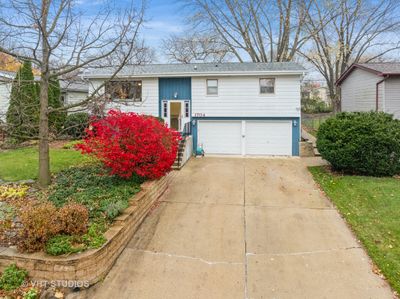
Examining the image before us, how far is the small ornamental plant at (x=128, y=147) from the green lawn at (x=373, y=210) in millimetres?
4908

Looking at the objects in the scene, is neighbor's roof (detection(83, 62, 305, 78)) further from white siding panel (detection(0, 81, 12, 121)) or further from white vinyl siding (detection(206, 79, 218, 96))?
white siding panel (detection(0, 81, 12, 121))

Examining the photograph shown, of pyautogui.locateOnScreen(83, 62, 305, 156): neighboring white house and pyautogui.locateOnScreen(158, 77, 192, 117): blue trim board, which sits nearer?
pyautogui.locateOnScreen(83, 62, 305, 156): neighboring white house

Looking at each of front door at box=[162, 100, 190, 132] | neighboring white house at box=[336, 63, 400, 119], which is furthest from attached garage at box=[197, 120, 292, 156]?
neighboring white house at box=[336, 63, 400, 119]

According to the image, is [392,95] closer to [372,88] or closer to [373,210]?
[372,88]

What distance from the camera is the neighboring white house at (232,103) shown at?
46.5ft

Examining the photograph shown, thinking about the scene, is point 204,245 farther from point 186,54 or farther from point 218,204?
point 186,54

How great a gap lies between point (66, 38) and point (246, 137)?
9853 mm

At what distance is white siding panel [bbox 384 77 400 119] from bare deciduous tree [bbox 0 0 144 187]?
38.0 feet

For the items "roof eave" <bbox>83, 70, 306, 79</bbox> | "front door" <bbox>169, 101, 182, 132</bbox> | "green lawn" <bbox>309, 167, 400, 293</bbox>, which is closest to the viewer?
"green lawn" <bbox>309, 167, 400, 293</bbox>

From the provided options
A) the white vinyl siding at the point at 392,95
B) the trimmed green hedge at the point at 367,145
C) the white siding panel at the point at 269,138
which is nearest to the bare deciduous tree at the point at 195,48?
the white siding panel at the point at 269,138

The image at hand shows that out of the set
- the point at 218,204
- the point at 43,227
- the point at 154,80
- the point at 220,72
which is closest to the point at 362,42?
the point at 220,72

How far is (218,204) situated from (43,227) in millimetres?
4302

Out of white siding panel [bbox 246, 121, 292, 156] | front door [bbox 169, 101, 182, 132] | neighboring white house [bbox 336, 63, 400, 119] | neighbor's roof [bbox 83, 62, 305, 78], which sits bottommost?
white siding panel [bbox 246, 121, 292, 156]

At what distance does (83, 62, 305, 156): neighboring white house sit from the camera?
46.5 ft
